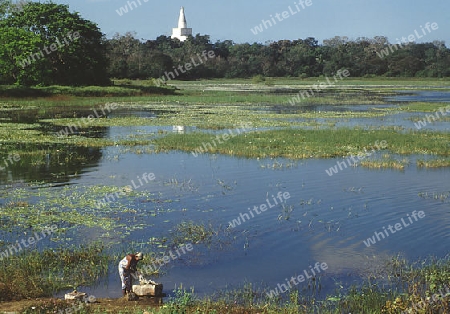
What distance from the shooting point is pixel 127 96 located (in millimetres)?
62219

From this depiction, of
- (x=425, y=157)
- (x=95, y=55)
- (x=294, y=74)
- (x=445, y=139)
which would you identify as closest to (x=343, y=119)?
(x=445, y=139)

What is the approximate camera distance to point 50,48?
6222 centimetres

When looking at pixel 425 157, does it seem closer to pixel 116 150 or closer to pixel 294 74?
pixel 116 150

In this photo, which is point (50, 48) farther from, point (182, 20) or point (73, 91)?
point (182, 20)

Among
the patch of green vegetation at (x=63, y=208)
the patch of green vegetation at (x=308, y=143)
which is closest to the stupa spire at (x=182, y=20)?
the patch of green vegetation at (x=308, y=143)

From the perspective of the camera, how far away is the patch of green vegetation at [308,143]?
24453mm

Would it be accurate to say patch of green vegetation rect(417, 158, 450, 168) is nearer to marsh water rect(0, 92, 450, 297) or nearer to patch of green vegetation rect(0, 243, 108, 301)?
marsh water rect(0, 92, 450, 297)

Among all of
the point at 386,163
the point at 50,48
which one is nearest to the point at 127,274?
the point at 386,163

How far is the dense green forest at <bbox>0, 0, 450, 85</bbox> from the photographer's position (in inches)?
2298

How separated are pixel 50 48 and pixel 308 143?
43.5 meters

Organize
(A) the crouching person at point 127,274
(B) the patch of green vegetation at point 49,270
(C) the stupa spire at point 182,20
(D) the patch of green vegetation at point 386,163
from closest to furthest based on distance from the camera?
1. (B) the patch of green vegetation at point 49,270
2. (A) the crouching person at point 127,274
3. (D) the patch of green vegetation at point 386,163
4. (C) the stupa spire at point 182,20

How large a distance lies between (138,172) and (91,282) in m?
10.5

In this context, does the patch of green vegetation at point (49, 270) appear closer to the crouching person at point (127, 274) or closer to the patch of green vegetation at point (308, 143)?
the crouching person at point (127, 274)

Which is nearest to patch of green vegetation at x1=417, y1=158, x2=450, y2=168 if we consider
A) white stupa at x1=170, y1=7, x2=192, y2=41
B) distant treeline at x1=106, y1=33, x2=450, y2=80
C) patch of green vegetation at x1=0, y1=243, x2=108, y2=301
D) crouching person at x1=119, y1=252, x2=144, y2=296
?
patch of green vegetation at x1=0, y1=243, x2=108, y2=301
